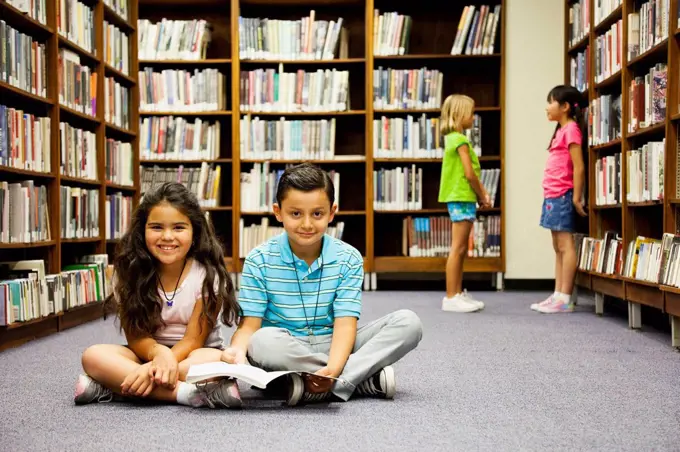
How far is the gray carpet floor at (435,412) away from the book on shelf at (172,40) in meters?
3.16

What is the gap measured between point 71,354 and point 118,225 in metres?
1.74

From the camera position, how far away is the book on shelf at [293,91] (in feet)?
19.0

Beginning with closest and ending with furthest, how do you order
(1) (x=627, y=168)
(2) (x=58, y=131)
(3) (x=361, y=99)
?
(2) (x=58, y=131) < (1) (x=627, y=168) < (3) (x=361, y=99)

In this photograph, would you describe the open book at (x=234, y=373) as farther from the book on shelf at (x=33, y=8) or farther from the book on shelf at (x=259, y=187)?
the book on shelf at (x=259, y=187)

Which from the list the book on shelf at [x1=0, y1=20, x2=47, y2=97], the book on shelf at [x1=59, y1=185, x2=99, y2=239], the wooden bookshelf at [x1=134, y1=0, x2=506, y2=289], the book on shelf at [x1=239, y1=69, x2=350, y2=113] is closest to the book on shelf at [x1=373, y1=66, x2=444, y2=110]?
the wooden bookshelf at [x1=134, y1=0, x2=506, y2=289]

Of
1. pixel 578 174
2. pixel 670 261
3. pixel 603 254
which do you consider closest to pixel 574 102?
pixel 578 174

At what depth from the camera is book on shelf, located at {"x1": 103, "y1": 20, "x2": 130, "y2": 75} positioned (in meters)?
4.55

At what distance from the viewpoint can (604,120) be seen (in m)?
4.29

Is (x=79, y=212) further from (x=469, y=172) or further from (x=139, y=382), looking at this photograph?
(x=139, y=382)

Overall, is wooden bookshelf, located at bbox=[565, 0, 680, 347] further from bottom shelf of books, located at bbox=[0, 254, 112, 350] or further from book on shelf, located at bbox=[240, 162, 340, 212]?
bottom shelf of books, located at bbox=[0, 254, 112, 350]

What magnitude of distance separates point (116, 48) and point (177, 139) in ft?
3.92

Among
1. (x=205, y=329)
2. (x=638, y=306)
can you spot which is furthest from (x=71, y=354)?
(x=638, y=306)

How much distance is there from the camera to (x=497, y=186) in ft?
19.2

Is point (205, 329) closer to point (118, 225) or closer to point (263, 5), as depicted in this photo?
point (118, 225)
